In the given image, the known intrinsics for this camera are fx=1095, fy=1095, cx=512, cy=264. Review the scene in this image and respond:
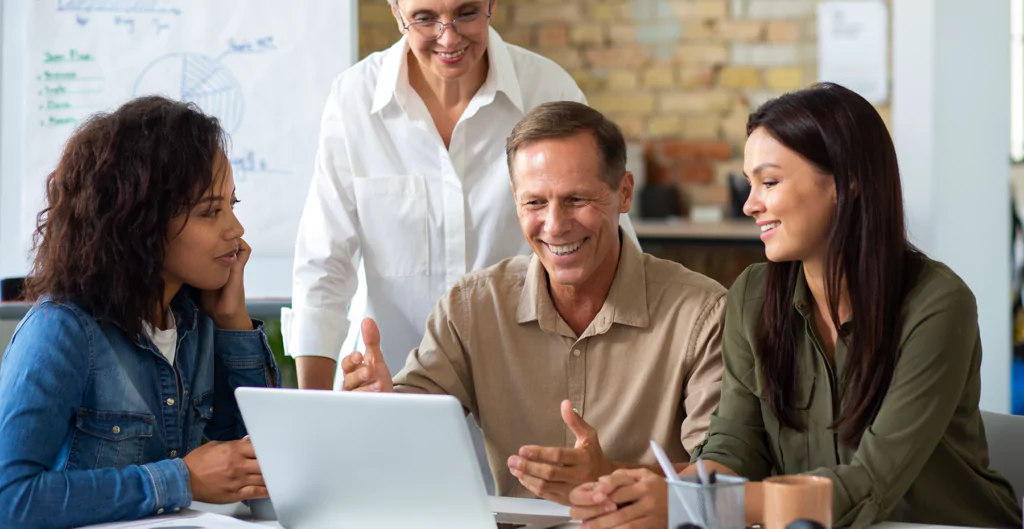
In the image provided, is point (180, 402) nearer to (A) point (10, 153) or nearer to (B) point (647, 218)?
(A) point (10, 153)

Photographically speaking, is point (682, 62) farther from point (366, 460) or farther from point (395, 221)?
point (366, 460)

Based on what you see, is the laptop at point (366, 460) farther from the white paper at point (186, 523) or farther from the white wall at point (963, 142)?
the white wall at point (963, 142)

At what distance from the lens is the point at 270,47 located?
276cm

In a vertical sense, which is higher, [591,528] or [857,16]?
[857,16]

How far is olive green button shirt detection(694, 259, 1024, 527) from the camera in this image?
142 cm

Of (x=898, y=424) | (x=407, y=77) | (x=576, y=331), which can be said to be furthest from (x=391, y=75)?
(x=898, y=424)

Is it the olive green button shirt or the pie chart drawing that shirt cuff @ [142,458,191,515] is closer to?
the olive green button shirt

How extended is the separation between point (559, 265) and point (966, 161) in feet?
5.17

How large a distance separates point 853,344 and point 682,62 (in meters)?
4.37

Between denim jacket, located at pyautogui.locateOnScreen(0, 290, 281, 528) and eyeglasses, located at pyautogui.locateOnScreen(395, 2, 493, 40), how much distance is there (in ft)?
2.23

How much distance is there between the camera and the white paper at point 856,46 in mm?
5363

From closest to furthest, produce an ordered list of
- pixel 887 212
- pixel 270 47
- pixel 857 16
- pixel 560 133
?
1. pixel 887 212
2. pixel 560 133
3. pixel 270 47
4. pixel 857 16

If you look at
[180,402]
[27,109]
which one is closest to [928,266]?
[180,402]

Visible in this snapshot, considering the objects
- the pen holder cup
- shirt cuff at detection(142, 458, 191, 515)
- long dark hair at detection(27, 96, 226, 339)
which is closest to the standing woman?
long dark hair at detection(27, 96, 226, 339)
